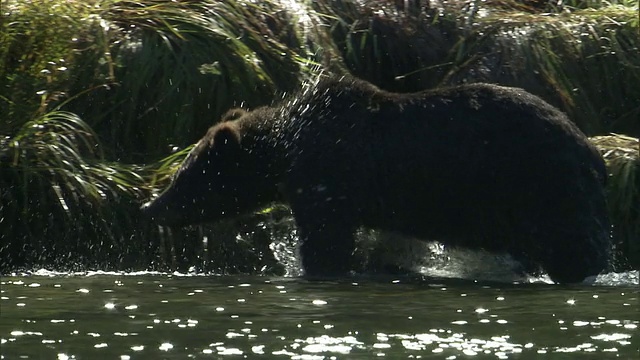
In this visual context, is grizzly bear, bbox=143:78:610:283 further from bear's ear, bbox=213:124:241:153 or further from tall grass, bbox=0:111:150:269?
tall grass, bbox=0:111:150:269

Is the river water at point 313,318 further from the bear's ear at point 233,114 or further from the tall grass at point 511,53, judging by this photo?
the tall grass at point 511,53

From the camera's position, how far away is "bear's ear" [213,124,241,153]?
9.45 meters

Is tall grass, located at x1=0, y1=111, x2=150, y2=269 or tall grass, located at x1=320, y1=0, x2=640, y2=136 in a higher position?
tall grass, located at x1=320, y1=0, x2=640, y2=136

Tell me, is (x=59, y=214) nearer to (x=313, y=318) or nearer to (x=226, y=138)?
(x=226, y=138)

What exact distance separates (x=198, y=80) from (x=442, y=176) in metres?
2.60

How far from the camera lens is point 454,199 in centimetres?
894

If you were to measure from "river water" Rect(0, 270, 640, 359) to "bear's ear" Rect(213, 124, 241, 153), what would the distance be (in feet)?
3.83

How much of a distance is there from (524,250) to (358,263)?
52.2 inches

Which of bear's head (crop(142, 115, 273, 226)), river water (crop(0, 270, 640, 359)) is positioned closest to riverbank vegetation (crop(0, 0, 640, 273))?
bear's head (crop(142, 115, 273, 226))

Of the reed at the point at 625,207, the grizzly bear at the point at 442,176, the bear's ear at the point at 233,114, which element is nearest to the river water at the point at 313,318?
the grizzly bear at the point at 442,176

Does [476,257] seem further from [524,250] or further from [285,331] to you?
[285,331]

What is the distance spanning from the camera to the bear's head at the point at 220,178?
949cm

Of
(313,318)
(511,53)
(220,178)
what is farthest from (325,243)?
(511,53)

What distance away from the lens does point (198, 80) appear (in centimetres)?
1060
